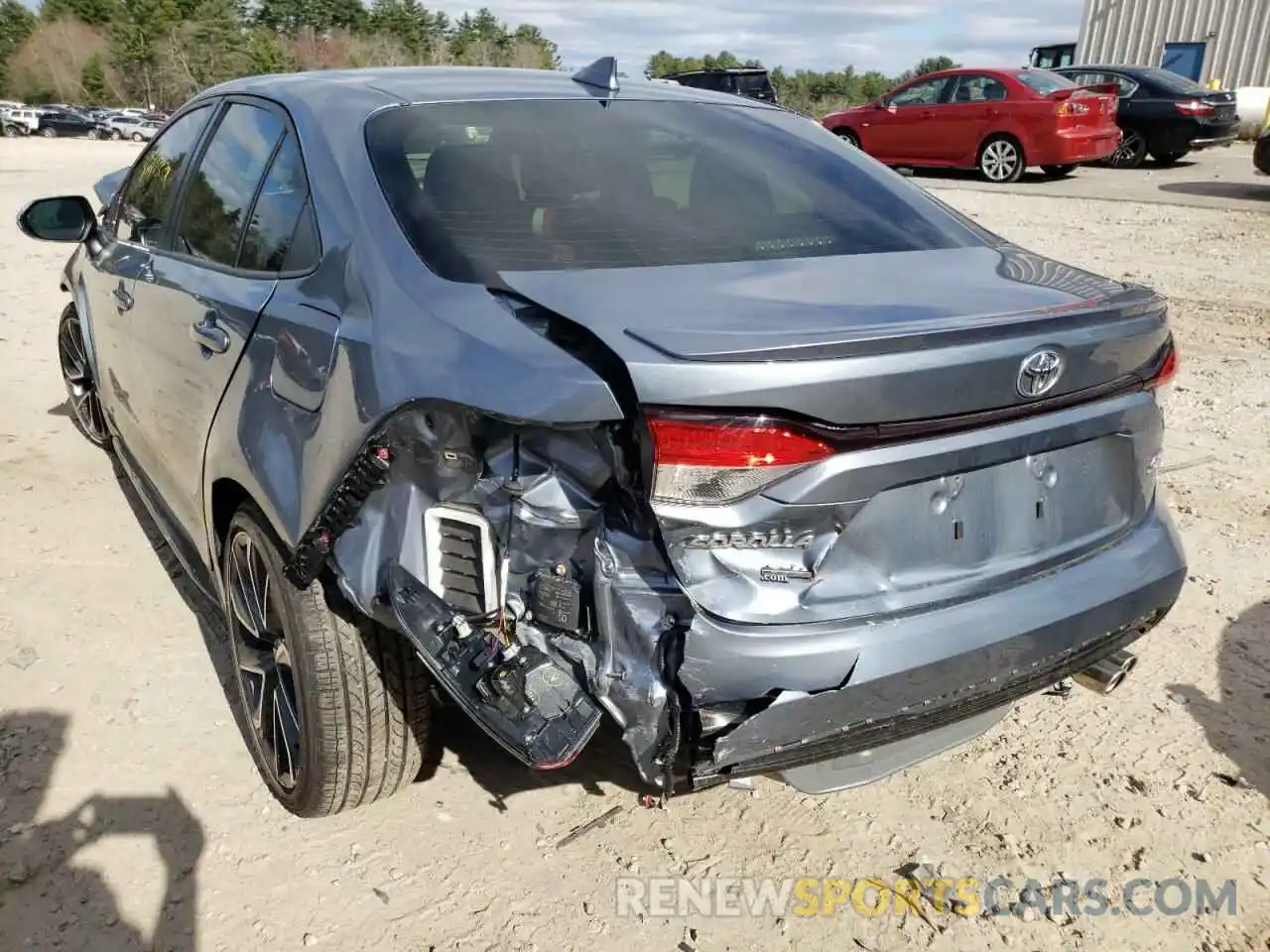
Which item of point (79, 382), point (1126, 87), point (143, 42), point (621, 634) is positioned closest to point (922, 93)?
point (1126, 87)

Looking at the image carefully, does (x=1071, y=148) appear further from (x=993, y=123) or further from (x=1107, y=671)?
(x=1107, y=671)

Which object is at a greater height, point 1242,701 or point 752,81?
point 752,81

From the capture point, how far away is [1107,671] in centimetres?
233

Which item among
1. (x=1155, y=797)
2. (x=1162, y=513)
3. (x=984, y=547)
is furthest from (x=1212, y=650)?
(x=984, y=547)

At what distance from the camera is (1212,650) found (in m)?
3.27

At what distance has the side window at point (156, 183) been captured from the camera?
10.9 feet

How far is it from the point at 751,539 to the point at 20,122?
171ft

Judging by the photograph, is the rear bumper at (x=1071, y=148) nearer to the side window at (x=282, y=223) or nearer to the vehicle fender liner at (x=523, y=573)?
the side window at (x=282, y=223)

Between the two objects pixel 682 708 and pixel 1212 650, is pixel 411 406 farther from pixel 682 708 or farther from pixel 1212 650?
pixel 1212 650

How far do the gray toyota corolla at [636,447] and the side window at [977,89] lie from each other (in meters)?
12.3

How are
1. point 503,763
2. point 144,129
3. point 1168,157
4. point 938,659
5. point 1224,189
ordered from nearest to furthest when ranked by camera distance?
1. point 938,659
2. point 503,763
3. point 1224,189
4. point 1168,157
5. point 144,129

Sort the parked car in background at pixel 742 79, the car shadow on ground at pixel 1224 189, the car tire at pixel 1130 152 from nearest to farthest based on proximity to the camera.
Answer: the car shadow on ground at pixel 1224 189 → the car tire at pixel 1130 152 → the parked car in background at pixel 742 79

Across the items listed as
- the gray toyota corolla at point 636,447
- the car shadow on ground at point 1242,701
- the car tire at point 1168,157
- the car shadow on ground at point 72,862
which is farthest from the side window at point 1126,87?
the car shadow on ground at point 72,862

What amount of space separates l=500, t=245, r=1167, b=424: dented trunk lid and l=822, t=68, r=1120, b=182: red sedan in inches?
493
